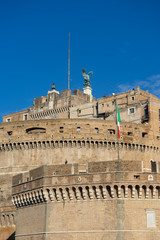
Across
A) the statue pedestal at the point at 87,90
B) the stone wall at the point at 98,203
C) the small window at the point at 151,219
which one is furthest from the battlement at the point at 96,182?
the statue pedestal at the point at 87,90

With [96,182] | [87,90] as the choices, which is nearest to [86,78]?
[87,90]

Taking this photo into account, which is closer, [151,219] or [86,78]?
Result: [151,219]

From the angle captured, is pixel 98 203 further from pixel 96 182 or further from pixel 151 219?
pixel 151 219

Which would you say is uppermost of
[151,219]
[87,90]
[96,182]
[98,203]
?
[87,90]

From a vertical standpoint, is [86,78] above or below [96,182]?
above

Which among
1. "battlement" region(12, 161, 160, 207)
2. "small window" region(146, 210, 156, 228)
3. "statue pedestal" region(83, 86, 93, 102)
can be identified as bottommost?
"small window" region(146, 210, 156, 228)

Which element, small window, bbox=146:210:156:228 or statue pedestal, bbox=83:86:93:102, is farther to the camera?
statue pedestal, bbox=83:86:93:102

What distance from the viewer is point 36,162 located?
50.7 m

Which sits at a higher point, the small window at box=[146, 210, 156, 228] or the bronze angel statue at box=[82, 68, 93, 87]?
the bronze angel statue at box=[82, 68, 93, 87]

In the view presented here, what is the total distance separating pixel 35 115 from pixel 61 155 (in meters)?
23.5

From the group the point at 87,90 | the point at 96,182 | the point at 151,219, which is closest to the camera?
the point at 151,219

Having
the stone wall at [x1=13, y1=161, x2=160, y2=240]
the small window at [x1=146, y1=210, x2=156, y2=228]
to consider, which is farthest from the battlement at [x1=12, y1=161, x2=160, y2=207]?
the small window at [x1=146, y1=210, x2=156, y2=228]

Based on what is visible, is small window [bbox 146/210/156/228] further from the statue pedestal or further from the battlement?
the statue pedestal

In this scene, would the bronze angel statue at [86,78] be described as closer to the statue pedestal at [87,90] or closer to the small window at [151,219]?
the statue pedestal at [87,90]
